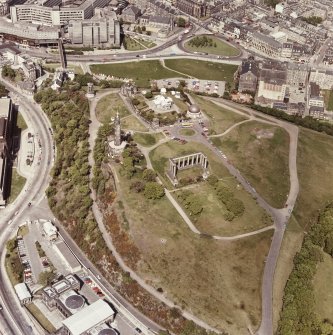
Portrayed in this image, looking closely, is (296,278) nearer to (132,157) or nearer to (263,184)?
(263,184)

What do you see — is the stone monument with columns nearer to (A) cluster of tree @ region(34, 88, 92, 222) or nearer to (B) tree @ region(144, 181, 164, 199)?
(A) cluster of tree @ region(34, 88, 92, 222)

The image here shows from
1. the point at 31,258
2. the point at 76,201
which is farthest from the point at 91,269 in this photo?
the point at 76,201

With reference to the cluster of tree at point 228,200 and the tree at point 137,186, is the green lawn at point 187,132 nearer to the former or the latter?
the cluster of tree at point 228,200

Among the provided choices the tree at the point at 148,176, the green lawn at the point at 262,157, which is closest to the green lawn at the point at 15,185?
the tree at the point at 148,176

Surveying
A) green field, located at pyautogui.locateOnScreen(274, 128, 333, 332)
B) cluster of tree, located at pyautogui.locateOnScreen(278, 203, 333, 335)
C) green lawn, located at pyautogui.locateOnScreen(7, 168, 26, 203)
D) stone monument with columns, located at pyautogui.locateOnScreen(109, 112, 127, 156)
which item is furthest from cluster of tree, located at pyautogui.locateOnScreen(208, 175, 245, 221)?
green lawn, located at pyautogui.locateOnScreen(7, 168, 26, 203)

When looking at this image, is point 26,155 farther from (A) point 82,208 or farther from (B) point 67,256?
(B) point 67,256

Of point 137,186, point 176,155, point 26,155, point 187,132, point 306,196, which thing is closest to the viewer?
point 137,186

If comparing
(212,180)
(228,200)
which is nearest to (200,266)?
(228,200)
